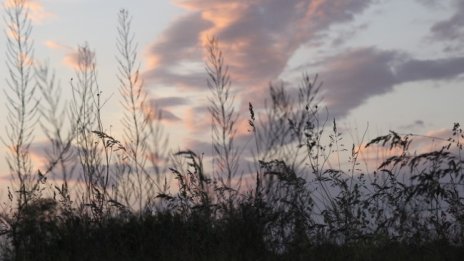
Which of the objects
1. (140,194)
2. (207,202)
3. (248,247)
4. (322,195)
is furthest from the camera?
(322,195)

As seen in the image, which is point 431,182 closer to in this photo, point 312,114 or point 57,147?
point 312,114

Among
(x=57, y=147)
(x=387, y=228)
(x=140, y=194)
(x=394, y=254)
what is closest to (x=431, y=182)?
(x=394, y=254)

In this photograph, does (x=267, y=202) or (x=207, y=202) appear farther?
(x=207, y=202)

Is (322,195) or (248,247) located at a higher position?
(322,195)

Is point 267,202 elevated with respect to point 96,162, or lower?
lower

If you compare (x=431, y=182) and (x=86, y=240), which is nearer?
(x=431, y=182)

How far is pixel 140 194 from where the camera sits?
7051 millimetres

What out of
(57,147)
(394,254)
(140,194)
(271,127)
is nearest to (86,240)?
(140,194)

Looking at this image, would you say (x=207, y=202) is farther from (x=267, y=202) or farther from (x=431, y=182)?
(x=431, y=182)

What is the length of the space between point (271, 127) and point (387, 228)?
7.39 feet

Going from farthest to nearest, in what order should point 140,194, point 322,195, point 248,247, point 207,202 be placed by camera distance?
point 322,195, point 140,194, point 207,202, point 248,247

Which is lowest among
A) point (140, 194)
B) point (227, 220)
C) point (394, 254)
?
point (394, 254)

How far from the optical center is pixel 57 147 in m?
7.47

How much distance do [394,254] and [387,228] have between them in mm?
1173
